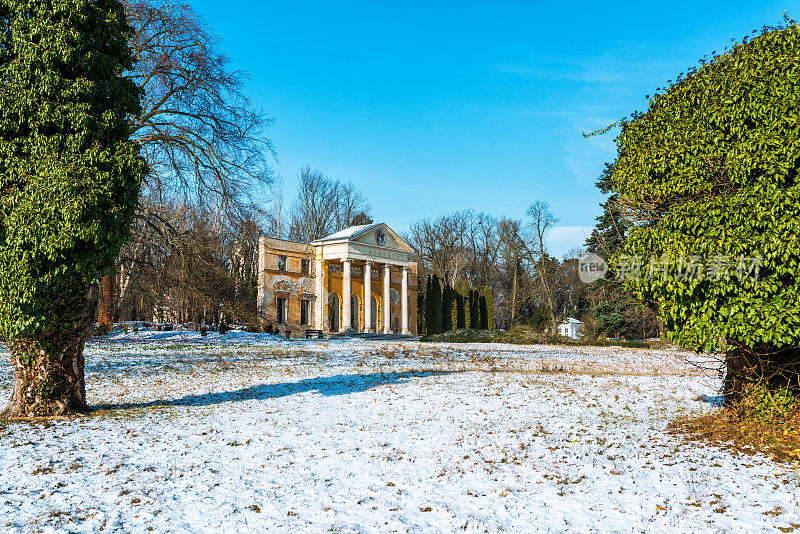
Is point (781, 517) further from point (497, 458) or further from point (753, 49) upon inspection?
point (753, 49)

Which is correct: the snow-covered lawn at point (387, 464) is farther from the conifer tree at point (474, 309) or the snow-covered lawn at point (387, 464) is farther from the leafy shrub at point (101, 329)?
the conifer tree at point (474, 309)

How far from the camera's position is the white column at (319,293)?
37688 millimetres

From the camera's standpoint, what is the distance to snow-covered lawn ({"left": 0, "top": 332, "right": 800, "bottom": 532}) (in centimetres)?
447

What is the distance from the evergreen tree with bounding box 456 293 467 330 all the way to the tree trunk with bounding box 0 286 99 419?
1500 inches

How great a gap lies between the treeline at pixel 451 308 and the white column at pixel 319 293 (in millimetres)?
7841

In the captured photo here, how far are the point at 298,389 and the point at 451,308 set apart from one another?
33688mm

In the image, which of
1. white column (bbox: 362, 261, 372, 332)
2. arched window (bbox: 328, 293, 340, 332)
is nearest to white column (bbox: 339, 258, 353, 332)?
arched window (bbox: 328, 293, 340, 332)

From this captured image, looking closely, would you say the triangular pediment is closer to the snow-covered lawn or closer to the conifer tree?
the conifer tree

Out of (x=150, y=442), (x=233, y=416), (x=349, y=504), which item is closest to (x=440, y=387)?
(x=233, y=416)

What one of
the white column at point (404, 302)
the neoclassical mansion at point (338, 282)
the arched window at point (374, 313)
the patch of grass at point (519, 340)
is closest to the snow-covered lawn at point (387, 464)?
the patch of grass at point (519, 340)

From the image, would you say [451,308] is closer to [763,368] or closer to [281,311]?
[281,311]

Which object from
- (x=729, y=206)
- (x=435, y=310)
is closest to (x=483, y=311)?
(x=435, y=310)

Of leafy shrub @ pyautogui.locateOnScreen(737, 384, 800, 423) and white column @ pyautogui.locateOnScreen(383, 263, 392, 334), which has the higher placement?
white column @ pyautogui.locateOnScreen(383, 263, 392, 334)

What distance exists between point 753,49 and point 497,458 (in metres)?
5.28
